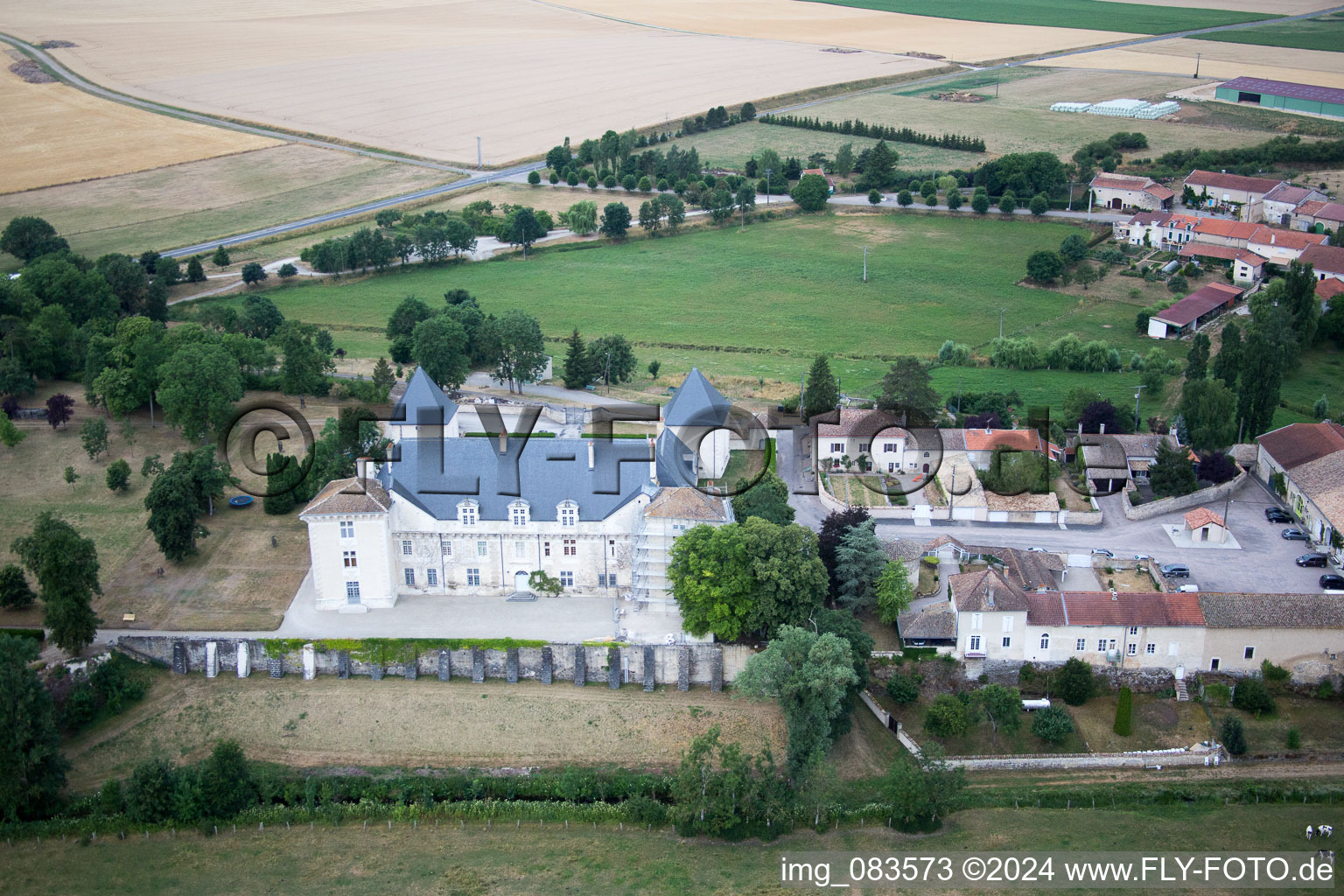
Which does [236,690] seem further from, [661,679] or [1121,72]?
[1121,72]

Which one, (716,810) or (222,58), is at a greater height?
(222,58)

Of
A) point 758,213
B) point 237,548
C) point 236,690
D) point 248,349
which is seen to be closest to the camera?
point 236,690

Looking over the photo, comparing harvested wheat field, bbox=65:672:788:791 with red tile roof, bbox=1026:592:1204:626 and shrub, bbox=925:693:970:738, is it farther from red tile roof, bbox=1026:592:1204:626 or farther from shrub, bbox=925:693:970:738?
red tile roof, bbox=1026:592:1204:626

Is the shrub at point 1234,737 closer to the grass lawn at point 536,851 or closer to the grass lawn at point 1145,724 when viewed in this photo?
the grass lawn at point 1145,724

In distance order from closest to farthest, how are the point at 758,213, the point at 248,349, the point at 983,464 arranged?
the point at 983,464, the point at 248,349, the point at 758,213

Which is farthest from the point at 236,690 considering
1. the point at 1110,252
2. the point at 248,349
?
the point at 1110,252

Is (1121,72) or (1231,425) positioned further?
(1121,72)

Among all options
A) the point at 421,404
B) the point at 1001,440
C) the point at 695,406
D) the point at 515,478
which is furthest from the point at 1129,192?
the point at 515,478
